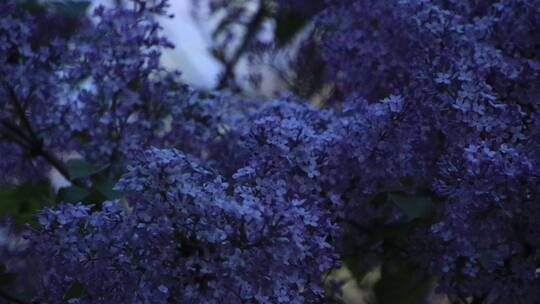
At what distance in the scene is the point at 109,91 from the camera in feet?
6.77

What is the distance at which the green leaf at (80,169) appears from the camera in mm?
Answer: 1875

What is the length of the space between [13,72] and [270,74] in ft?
2.93

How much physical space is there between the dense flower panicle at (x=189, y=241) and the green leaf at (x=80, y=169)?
1.17 ft

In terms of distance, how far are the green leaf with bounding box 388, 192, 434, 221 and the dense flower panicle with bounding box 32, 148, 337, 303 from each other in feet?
0.91

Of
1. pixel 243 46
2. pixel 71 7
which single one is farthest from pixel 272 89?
pixel 71 7

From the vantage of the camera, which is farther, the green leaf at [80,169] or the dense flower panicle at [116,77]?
the dense flower panicle at [116,77]

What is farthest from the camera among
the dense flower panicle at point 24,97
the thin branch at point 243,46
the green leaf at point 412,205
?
the thin branch at point 243,46

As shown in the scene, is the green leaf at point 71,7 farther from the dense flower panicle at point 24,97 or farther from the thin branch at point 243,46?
the thin branch at point 243,46

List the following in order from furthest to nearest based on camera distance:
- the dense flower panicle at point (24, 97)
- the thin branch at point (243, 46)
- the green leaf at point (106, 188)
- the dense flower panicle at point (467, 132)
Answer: the thin branch at point (243, 46)
the dense flower panicle at point (24, 97)
the green leaf at point (106, 188)
the dense flower panicle at point (467, 132)

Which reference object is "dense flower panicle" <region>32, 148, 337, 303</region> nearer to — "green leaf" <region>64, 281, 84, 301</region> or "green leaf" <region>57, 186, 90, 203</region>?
"green leaf" <region>64, 281, 84, 301</region>

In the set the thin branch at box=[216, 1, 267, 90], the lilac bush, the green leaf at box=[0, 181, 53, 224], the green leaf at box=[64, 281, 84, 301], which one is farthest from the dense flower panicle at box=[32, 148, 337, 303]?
the thin branch at box=[216, 1, 267, 90]

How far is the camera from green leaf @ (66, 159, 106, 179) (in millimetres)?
1875

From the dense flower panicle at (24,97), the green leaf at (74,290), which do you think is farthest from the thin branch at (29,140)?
the green leaf at (74,290)

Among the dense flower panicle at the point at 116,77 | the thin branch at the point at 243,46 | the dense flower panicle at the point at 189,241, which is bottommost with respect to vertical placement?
the dense flower panicle at the point at 189,241
